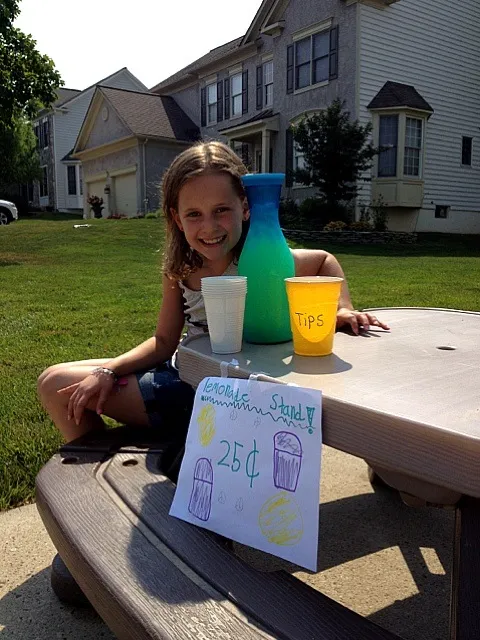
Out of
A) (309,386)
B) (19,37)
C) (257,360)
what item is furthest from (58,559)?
(19,37)

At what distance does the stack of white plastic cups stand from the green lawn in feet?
3.75

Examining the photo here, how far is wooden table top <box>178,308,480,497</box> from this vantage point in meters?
0.88

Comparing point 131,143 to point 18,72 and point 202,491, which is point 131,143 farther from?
point 202,491

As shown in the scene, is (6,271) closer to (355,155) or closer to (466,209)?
(355,155)

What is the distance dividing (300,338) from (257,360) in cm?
13

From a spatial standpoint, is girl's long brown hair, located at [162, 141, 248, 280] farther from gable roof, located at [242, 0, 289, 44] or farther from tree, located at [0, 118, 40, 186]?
tree, located at [0, 118, 40, 186]

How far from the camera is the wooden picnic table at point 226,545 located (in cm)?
93

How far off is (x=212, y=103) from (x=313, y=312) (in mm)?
21608

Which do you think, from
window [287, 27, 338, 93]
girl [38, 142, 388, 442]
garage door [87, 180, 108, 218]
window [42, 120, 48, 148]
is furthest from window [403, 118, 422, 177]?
window [42, 120, 48, 148]

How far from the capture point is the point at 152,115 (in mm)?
22344

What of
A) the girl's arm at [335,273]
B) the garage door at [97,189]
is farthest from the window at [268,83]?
the girl's arm at [335,273]

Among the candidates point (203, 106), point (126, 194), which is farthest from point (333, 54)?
point (126, 194)

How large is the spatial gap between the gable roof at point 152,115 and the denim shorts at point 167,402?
800 inches

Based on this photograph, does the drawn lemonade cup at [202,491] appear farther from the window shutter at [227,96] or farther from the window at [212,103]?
the window at [212,103]
